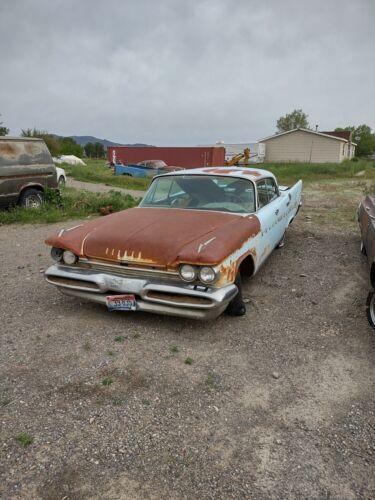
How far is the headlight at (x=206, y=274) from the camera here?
10.6 ft

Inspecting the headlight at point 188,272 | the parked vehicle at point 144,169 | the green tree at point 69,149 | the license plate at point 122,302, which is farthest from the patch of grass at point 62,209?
the green tree at point 69,149

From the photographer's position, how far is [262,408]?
2578 mm

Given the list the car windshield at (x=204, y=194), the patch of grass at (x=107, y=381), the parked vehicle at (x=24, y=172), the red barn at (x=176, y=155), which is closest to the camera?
the patch of grass at (x=107, y=381)

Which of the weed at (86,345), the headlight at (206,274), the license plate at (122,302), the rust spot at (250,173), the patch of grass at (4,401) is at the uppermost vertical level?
the rust spot at (250,173)

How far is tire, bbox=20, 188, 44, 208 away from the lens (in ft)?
28.5

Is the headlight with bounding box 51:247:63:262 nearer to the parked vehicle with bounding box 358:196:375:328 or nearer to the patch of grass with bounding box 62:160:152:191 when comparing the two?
the parked vehicle with bounding box 358:196:375:328

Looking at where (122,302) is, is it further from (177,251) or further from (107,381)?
(107,381)

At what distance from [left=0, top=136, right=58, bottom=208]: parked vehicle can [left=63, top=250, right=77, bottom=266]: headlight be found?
5.15 metres

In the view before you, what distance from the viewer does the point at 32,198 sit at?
8.98 m

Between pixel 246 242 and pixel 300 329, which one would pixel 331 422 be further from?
pixel 246 242

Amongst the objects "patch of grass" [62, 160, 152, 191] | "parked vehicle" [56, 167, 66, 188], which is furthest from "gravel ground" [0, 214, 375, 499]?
"patch of grass" [62, 160, 152, 191]

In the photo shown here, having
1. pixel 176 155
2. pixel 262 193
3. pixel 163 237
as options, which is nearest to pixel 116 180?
pixel 176 155

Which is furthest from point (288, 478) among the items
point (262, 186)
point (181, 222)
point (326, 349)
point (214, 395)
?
point (262, 186)

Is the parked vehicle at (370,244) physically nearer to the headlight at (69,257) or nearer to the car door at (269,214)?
the car door at (269,214)
